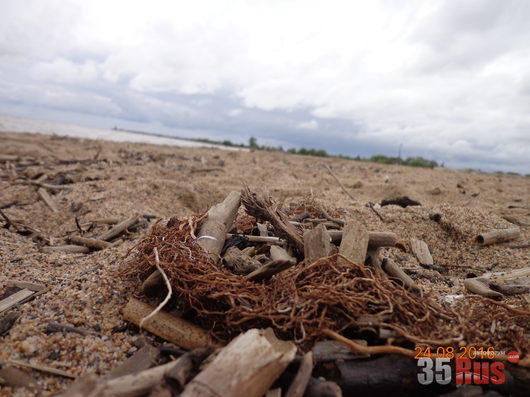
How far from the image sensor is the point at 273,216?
2.82 m

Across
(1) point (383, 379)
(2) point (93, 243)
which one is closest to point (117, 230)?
(2) point (93, 243)

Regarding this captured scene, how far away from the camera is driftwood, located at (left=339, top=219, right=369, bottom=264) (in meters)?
2.44

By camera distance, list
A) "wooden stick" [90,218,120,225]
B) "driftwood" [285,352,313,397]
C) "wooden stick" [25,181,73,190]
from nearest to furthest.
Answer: "driftwood" [285,352,313,397] < "wooden stick" [90,218,120,225] < "wooden stick" [25,181,73,190]

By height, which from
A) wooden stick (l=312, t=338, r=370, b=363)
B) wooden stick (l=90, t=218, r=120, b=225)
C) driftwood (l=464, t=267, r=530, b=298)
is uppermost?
driftwood (l=464, t=267, r=530, b=298)

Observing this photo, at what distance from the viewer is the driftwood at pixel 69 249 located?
3.71 metres

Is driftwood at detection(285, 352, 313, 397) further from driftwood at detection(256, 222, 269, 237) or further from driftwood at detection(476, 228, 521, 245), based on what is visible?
driftwood at detection(476, 228, 521, 245)

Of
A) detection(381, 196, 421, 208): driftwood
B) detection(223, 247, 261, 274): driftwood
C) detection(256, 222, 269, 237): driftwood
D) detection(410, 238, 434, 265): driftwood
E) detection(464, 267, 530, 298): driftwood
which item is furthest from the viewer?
detection(381, 196, 421, 208): driftwood

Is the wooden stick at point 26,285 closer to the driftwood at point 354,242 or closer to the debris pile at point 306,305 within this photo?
the debris pile at point 306,305

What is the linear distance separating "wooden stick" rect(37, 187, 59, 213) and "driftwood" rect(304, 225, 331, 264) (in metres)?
4.86

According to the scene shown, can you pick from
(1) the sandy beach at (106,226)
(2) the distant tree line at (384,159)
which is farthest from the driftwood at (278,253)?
(2) the distant tree line at (384,159)

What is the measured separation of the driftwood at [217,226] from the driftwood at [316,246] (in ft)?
2.27

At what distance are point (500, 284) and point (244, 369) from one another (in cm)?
247

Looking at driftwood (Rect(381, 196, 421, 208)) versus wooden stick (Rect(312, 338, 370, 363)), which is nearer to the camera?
wooden stick (Rect(312, 338, 370, 363))

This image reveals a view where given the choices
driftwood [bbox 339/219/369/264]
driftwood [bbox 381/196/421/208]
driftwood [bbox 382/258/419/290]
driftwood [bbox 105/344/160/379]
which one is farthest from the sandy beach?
driftwood [bbox 339/219/369/264]
